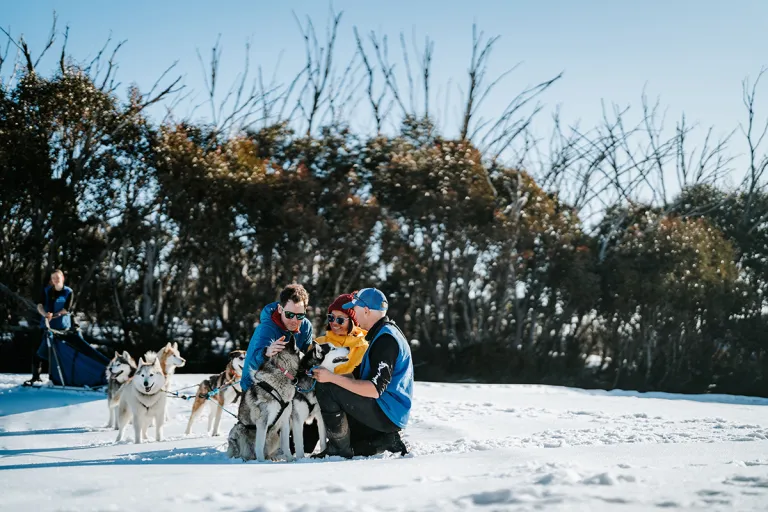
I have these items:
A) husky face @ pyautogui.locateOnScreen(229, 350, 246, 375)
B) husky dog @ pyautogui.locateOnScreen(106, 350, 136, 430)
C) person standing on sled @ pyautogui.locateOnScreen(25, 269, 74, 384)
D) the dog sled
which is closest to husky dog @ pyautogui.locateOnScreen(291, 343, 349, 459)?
husky face @ pyautogui.locateOnScreen(229, 350, 246, 375)

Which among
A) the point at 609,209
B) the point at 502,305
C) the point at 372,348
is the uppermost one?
the point at 609,209

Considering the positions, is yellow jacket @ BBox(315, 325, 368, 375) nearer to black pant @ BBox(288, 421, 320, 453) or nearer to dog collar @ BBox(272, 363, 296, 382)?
dog collar @ BBox(272, 363, 296, 382)

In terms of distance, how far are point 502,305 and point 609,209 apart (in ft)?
16.4

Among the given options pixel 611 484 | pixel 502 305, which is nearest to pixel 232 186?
pixel 502 305

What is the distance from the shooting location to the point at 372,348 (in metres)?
5.57

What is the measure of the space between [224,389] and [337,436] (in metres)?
2.57

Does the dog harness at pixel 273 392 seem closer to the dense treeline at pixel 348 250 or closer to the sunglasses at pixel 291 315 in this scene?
the sunglasses at pixel 291 315

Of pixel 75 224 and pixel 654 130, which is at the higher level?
pixel 654 130

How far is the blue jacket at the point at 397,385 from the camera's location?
5621mm

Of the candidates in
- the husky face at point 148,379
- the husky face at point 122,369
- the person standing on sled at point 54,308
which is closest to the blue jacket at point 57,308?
the person standing on sled at point 54,308

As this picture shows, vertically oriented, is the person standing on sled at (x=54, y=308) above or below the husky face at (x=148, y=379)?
above

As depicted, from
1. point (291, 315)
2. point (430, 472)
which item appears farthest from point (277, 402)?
point (430, 472)

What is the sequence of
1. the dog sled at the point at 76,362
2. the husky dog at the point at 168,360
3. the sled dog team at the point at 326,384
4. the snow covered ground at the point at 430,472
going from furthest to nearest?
the dog sled at the point at 76,362
the husky dog at the point at 168,360
the sled dog team at the point at 326,384
the snow covered ground at the point at 430,472

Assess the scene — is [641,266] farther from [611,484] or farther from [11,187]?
[611,484]
